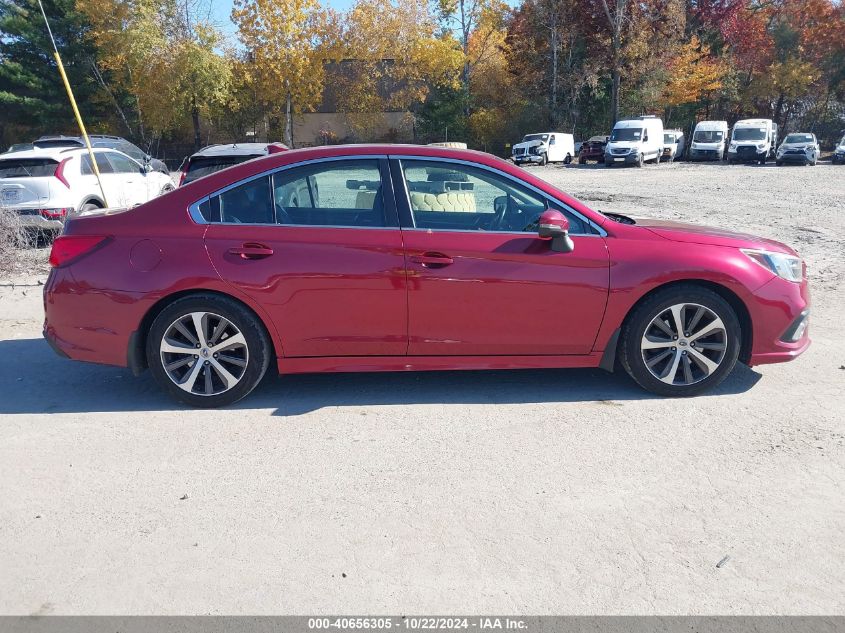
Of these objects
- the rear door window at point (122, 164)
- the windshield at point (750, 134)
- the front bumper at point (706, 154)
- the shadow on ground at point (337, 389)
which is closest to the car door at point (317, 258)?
the shadow on ground at point (337, 389)

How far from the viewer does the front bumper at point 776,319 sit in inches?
195

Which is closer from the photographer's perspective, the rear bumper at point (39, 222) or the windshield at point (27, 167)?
the rear bumper at point (39, 222)

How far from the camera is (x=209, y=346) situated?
4875 millimetres

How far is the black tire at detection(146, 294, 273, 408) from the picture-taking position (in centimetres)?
482

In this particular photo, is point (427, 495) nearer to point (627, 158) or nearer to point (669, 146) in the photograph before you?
point (627, 158)

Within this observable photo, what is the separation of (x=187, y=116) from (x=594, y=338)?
48.9 metres

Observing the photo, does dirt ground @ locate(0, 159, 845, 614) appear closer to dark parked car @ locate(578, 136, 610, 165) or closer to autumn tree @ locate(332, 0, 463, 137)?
dark parked car @ locate(578, 136, 610, 165)

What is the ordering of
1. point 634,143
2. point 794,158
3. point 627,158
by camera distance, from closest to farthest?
point 627,158 < point 794,158 < point 634,143

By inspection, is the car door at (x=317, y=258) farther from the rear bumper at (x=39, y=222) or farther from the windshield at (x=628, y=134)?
the windshield at (x=628, y=134)

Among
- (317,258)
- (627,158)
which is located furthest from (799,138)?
Result: (317,258)

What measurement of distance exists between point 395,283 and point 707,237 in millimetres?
2186

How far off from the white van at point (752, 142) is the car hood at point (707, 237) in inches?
1444

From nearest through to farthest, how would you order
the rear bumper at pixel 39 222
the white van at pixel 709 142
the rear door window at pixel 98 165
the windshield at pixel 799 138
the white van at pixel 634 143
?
the rear bumper at pixel 39 222
the rear door window at pixel 98 165
the white van at pixel 634 143
the windshield at pixel 799 138
the white van at pixel 709 142

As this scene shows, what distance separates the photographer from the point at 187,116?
48.9 m
